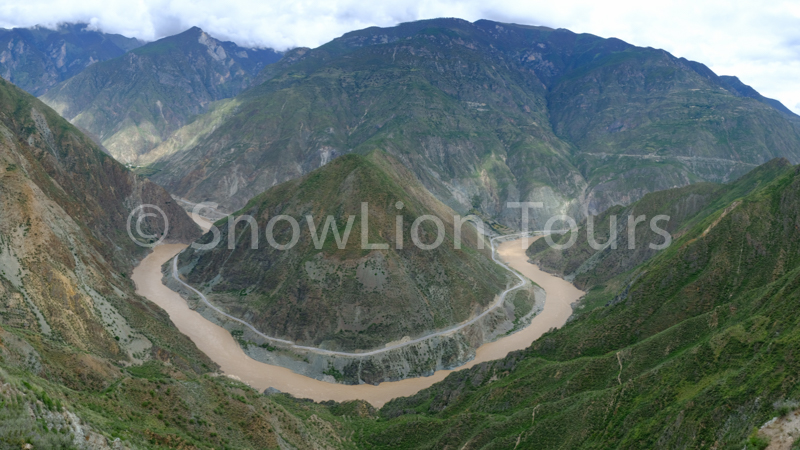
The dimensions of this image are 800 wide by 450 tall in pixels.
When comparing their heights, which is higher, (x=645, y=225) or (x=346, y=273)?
(x=645, y=225)

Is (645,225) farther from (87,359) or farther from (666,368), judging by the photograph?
(87,359)

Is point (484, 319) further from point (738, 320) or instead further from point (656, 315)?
point (738, 320)

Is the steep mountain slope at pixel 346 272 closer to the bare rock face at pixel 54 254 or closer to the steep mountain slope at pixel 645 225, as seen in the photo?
Result: the bare rock face at pixel 54 254

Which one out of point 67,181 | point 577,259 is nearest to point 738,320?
point 577,259

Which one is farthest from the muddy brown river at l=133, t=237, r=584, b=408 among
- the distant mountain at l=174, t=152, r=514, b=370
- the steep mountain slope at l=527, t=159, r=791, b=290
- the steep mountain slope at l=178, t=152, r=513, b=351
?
the steep mountain slope at l=527, t=159, r=791, b=290

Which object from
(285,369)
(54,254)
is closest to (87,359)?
(54,254)

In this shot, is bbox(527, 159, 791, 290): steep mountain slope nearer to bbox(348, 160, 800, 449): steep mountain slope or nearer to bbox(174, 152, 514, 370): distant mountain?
bbox(174, 152, 514, 370): distant mountain
